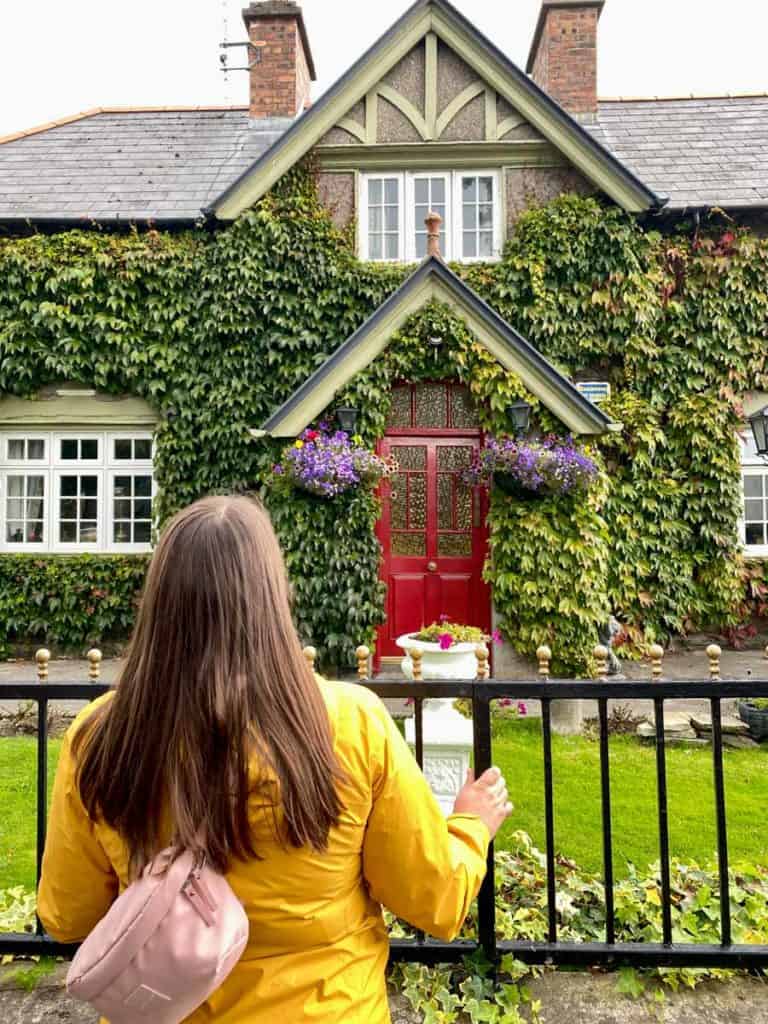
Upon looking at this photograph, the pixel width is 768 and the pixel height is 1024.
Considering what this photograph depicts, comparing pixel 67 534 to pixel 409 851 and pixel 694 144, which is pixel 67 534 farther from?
pixel 694 144

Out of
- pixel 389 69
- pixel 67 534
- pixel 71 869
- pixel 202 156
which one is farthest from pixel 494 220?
pixel 71 869

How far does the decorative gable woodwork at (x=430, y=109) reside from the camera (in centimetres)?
941

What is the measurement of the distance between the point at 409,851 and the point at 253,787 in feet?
1.19

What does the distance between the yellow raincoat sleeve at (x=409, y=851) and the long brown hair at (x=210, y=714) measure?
11cm

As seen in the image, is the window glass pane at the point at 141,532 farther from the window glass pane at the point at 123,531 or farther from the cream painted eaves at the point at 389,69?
the cream painted eaves at the point at 389,69

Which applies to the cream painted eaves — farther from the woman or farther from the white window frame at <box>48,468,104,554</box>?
the woman

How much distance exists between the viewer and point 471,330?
798 cm

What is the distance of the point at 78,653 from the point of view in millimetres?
9477

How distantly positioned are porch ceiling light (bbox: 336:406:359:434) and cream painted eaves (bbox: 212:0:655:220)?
137 inches

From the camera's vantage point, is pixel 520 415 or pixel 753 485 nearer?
→ pixel 520 415

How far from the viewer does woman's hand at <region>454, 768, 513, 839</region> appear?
63.1 inches

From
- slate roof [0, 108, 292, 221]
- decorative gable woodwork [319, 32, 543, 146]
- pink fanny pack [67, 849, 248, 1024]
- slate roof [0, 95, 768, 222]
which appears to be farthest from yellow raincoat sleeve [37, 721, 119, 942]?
decorative gable woodwork [319, 32, 543, 146]

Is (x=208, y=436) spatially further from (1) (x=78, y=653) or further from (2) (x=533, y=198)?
(2) (x=533, y=198)

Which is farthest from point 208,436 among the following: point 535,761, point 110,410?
point 535,761
